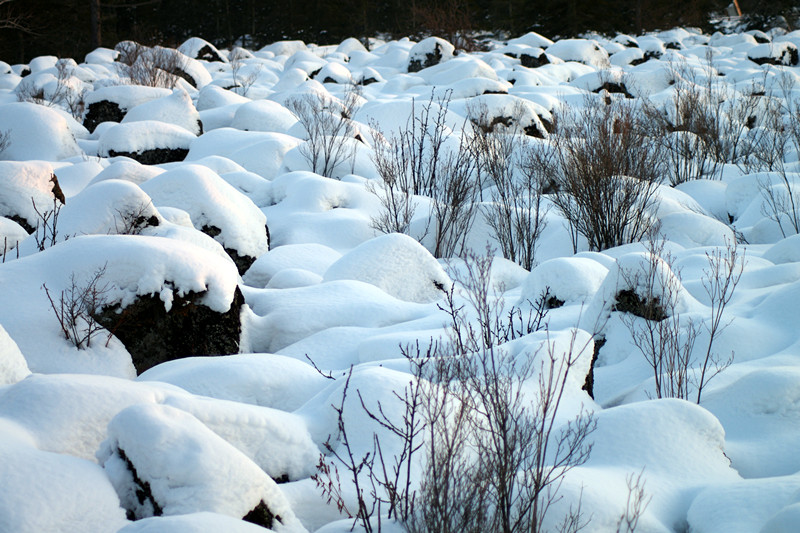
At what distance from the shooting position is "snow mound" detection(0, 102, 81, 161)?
11.2 meters

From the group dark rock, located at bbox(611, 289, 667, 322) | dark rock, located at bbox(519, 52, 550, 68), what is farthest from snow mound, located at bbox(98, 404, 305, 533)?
dark rock, located at bbox(519, 52, 550, 68)

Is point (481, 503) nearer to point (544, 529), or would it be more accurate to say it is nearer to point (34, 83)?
point (544, 529)

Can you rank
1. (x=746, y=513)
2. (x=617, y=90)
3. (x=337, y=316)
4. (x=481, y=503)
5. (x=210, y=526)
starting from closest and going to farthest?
(x=210, y=526) < (x=481, y=503) < (x=746, y=513) < (x=337, y=316) < (x=617, y=90)

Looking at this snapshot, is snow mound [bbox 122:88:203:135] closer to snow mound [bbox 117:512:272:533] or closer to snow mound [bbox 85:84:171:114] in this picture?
snow mound [bbox 85:84:171:114]

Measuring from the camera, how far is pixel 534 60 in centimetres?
2195

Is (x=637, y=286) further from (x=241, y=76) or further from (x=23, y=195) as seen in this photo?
(x=241, y=76)

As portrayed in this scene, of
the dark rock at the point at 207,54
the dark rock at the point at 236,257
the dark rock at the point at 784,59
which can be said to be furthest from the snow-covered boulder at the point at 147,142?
the dark rock at the point at 784,59

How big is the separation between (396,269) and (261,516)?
14.1 feet

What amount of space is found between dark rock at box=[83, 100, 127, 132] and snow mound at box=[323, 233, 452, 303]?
31.4 feet

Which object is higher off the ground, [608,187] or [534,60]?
[534,60]

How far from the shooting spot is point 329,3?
3019 cm

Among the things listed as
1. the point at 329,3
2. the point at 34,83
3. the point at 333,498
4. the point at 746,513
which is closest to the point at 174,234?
the point at 333,498

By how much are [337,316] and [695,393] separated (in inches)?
112

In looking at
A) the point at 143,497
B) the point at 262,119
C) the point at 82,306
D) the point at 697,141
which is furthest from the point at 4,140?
the point at 697,141
